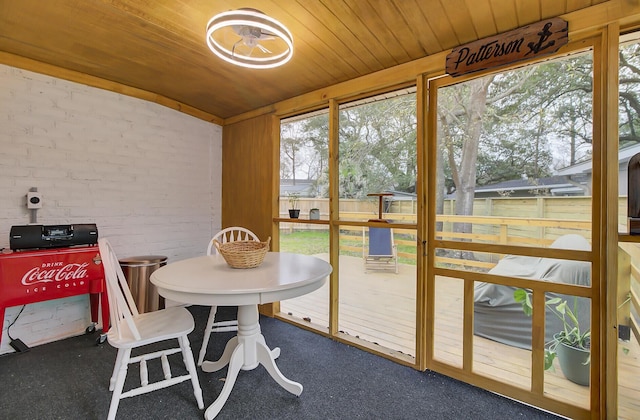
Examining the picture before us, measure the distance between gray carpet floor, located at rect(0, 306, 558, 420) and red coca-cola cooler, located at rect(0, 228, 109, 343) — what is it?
390 millimetres

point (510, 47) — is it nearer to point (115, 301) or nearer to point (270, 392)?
point (270, 392)

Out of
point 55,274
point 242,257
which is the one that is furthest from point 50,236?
point 242,257

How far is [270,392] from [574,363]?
1.80 meters

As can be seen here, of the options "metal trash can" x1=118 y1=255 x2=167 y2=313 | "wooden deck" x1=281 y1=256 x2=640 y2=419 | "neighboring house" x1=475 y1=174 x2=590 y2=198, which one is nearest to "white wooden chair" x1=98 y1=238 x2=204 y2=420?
"metal trash can" x1=118 y1=255 x2=167 y2=313

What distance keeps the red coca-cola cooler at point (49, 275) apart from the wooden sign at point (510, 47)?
3.00m

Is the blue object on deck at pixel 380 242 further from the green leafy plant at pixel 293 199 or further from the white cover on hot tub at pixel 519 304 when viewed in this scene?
the green leafy plant at pixel 293 199

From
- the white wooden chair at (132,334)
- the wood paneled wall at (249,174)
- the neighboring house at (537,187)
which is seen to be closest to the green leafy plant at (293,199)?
the wood paneled wall at (249,174)

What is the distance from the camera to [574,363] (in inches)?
67.1

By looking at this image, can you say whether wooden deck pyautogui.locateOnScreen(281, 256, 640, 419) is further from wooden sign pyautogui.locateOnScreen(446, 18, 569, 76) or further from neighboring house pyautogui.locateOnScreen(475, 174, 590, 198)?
wooden sign pyautogui.locateOnScreen(446, 18, 569, 76)

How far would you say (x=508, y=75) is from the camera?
6.12ft

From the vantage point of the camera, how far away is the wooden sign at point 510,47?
1609 mm

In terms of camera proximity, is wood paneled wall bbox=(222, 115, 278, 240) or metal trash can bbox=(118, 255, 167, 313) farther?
wood paneled wall bbox=(222, 115, 278, 240)

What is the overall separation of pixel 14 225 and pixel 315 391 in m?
2.54

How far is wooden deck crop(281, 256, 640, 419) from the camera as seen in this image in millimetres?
1576
